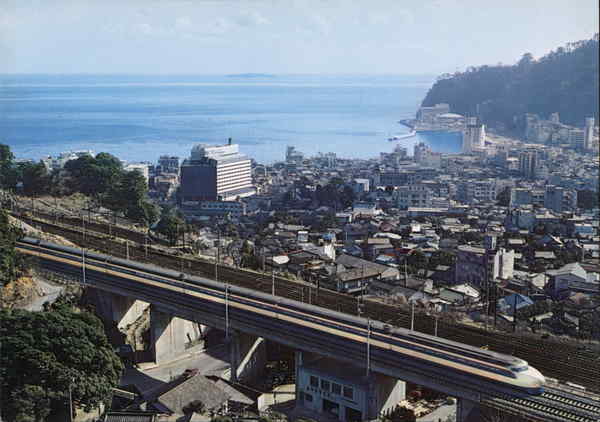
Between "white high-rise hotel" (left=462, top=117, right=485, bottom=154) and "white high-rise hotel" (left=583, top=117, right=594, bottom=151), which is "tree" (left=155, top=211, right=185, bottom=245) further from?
"white high-rise hotel" (left=583, top=117, right=594, bottom=151)

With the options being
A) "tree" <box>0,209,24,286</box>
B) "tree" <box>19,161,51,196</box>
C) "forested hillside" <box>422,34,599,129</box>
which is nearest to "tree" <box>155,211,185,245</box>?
"tree" <box>19,161,51,196</box>

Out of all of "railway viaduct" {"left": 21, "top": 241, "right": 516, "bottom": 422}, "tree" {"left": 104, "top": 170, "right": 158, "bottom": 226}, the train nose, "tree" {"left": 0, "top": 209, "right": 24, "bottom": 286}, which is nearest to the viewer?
the train nose

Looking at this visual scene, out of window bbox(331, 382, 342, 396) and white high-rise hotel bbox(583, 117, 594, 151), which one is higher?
white high-rise hotel bbox(583, 117, 594, 151)

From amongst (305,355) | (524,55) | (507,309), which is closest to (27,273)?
(305,355)

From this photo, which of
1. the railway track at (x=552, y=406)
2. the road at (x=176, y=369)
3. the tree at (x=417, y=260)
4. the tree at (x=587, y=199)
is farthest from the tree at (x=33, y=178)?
the tree at (x=587, y=199)

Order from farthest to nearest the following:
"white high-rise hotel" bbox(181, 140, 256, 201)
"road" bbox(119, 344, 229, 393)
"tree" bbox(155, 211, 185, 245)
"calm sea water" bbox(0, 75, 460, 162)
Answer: "calm sea water" bbox(0, 75, 460, 162), "white high-rise hotel" bbox(181, 140, 256, 201), "tree" bbox(155, 211, 185, 245), "road" bbox(119, 344, 229, 393)
